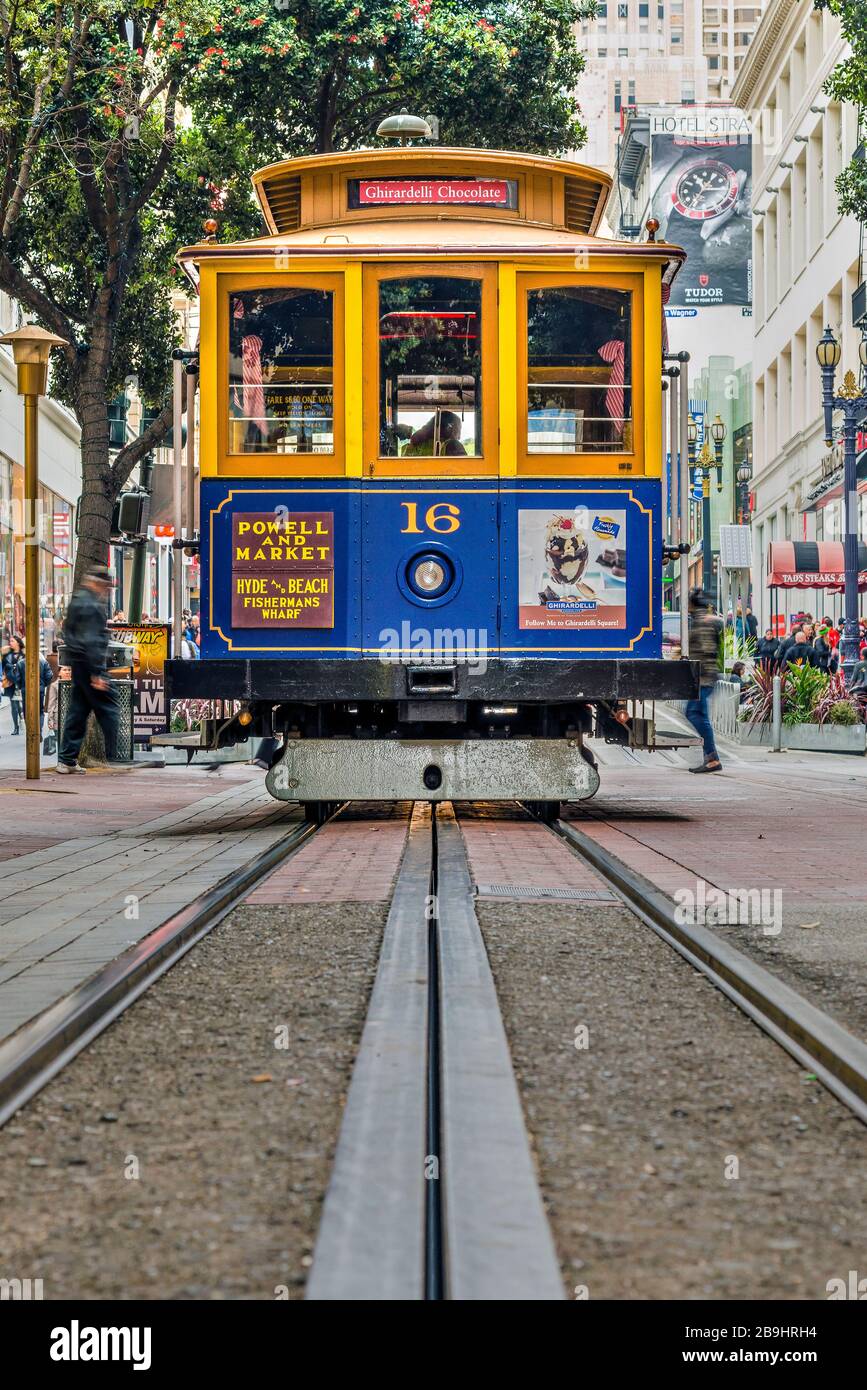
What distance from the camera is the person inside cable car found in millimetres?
10938

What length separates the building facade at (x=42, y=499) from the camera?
115ft

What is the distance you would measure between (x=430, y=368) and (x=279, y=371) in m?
0.95

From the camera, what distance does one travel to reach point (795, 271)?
48781 mm

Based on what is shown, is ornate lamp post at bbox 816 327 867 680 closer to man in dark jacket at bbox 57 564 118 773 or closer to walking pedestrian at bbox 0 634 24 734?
walking pedestrian at bbox 0 634 24 734

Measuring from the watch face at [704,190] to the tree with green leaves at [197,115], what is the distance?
4673 cm

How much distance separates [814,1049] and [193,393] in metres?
7.64

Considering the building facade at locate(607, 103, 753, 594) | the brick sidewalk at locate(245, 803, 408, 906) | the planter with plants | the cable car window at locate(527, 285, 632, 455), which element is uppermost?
the building facade at locate(607, 103, 753, 594)

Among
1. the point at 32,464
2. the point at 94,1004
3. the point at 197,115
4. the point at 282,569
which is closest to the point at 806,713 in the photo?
the point at 197,115

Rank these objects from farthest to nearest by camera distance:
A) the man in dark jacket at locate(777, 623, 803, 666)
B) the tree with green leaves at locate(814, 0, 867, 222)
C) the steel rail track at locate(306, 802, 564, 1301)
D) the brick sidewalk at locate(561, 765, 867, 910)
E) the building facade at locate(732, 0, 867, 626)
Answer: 1. the building facade at locate(732, 0, 867, 626)
2. the man in dark jacket at locate(777, 623, 803, 666)
3. the tree with green leaves at locate(814, 0, 867, 222)
4. the brick sidewalk at locate(561, 765, 867, 910)
5. the steel rail track at locate(306, 802, 564, 1301)

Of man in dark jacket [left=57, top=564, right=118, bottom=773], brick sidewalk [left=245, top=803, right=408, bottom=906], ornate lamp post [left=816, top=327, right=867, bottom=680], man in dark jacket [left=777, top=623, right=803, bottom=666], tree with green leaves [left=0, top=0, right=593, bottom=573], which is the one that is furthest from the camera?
ornate lamp post [left=816, top=327, right=867, bottom=680]

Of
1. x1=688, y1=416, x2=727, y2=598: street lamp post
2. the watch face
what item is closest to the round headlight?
x1=688, y1=416, x2=727, y2=598: street lamp post

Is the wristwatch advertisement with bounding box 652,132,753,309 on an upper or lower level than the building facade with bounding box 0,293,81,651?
upper

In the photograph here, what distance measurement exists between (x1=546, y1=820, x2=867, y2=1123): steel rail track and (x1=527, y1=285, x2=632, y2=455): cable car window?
161 inches
